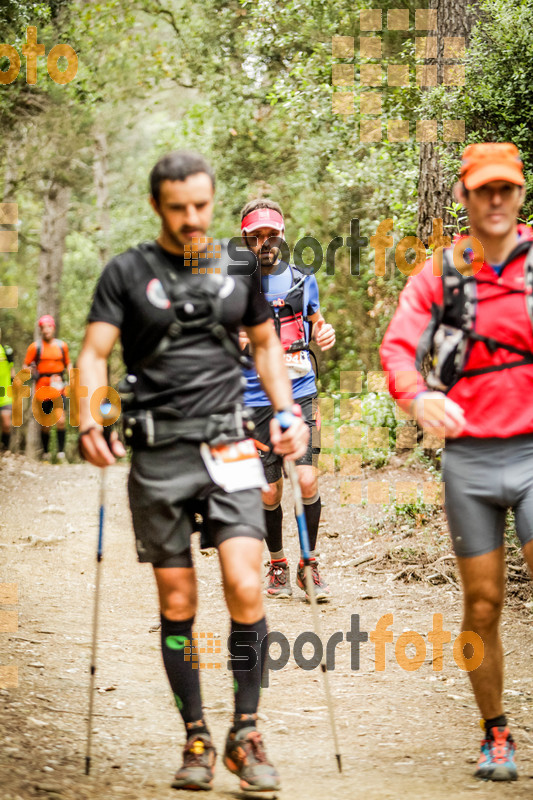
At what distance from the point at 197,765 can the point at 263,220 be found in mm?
3810

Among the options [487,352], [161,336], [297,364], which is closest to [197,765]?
[161,336]

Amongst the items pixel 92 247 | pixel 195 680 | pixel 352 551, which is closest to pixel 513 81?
pixel 352 551

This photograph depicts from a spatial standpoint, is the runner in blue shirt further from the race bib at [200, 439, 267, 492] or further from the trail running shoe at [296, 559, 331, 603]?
the race bib at [200, 439, 267, 492]

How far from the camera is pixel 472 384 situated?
3.68 metres

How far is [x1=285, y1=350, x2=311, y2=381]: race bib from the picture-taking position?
678 centimetres

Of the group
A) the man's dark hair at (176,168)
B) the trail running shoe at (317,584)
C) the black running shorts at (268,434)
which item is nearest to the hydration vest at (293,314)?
the black running shorts at (268,434)

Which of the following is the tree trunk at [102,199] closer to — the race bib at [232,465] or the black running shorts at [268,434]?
the black running shorts at [268,434]

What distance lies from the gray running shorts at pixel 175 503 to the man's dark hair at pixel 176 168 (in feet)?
3.20

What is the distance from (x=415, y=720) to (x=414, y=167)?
927 centimetres

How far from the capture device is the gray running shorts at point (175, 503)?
363cm

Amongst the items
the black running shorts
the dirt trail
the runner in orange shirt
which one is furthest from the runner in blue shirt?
the runner in orange shirt

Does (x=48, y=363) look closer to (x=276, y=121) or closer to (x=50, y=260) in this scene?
(x=50, y=260)

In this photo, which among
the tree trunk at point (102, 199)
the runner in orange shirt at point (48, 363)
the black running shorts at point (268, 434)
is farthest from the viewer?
the tree trunk at point (102, 199)

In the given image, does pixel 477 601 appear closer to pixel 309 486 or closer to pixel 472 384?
pixel 472 384
